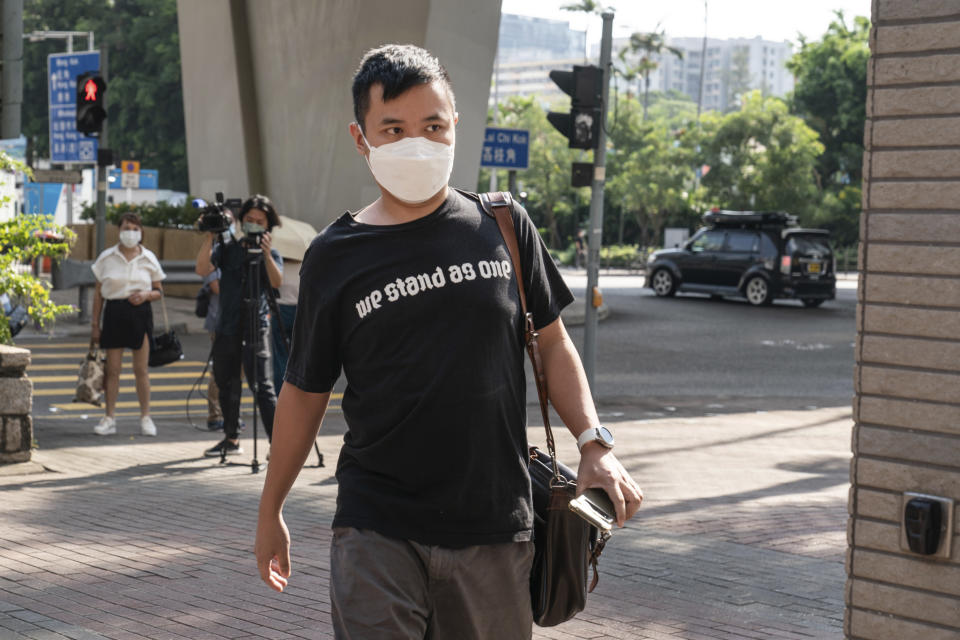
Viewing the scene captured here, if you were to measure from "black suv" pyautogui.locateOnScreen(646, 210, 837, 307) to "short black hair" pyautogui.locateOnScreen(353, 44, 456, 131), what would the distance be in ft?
87.1

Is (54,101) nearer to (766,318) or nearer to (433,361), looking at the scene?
(766,318)

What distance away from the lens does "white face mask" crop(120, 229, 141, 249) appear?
11.2 metres

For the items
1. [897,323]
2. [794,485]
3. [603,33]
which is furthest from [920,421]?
[603,33]

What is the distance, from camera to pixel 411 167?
2.87m

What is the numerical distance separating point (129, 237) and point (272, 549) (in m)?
8.66

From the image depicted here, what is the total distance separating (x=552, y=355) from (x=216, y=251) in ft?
23.6

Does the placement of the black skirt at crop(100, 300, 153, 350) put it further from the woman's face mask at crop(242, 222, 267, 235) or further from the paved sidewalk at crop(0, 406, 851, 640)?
the woman's face mask at crop(242, 222, 267, 235)

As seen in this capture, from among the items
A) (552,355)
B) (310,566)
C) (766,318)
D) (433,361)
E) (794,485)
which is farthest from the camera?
(766,318)

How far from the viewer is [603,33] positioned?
1527 cm

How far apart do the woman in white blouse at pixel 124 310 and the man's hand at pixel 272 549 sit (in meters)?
8.25

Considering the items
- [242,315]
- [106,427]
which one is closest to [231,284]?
[242,315]

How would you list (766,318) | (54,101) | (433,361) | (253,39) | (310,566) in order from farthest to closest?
(766,318), (54,101), (253,39), (310,566), (433,361)

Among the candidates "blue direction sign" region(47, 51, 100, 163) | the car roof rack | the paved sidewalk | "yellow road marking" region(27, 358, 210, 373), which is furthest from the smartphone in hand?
the car roof rack

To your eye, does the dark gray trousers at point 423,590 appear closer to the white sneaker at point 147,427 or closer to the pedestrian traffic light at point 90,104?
the white sneaker at point 147,427
